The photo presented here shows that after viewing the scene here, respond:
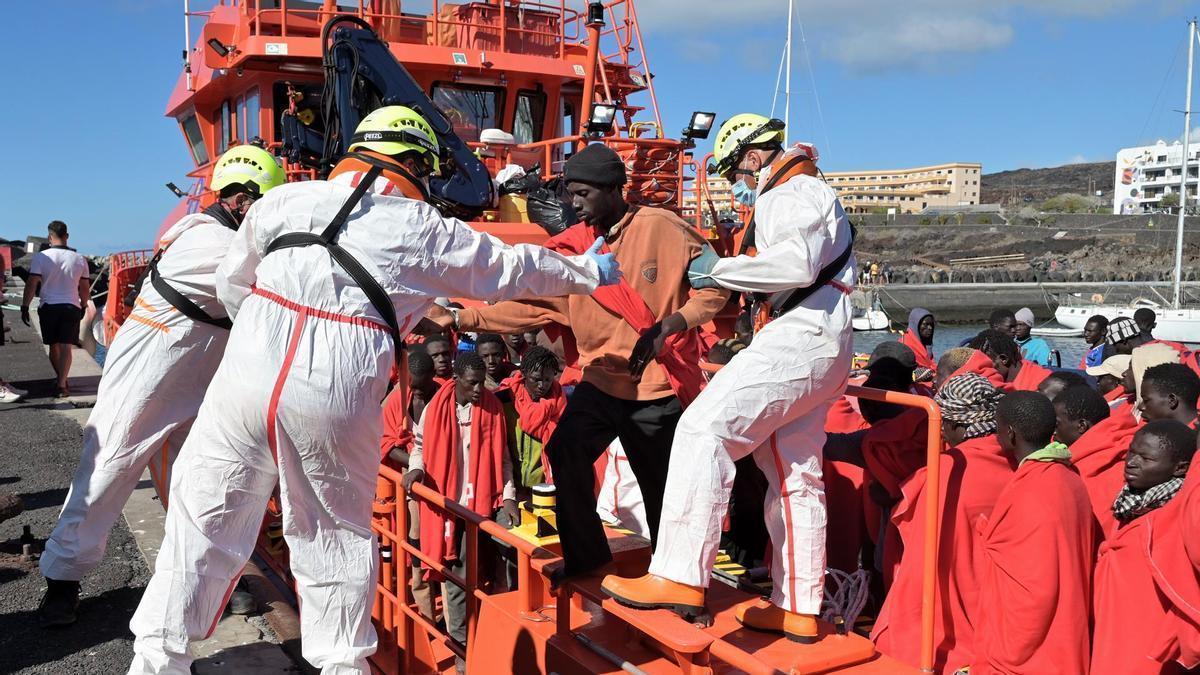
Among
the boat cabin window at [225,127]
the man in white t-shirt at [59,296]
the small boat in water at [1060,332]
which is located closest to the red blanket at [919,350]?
the boat cabin window at [225,127]

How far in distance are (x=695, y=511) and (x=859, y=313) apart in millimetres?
36829

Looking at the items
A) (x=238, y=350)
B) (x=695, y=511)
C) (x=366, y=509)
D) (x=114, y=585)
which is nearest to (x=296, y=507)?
(x=366, y=509)

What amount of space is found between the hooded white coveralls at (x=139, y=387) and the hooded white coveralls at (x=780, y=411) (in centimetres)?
253

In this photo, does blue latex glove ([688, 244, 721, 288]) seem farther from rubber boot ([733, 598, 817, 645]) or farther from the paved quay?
the paved quay

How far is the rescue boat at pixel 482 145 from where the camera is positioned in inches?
123

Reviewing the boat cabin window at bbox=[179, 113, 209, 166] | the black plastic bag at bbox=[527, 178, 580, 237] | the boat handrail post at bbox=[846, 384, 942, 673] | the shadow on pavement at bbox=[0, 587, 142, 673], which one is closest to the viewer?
the boat handrail post at bbox=[846, 384, 942, 673]

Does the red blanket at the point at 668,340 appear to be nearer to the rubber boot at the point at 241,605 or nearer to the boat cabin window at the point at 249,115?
the rubber boot at the point at 241,605

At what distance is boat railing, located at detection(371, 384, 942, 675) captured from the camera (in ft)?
8.84

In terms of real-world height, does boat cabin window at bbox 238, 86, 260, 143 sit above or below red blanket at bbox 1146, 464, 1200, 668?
above

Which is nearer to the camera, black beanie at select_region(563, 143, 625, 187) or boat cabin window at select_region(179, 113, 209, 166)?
black beanie at select_region(563, 143, 625, 187)

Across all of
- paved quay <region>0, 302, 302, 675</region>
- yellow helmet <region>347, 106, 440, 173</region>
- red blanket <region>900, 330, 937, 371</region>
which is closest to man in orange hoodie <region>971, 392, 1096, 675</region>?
yellow helmet <region>347, 106, 440, 173</region>

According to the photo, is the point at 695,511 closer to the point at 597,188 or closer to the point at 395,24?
the point at 597,188

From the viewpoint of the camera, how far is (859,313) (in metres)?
38.3

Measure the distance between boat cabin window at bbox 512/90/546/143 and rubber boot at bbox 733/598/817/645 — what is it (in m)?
8.78
